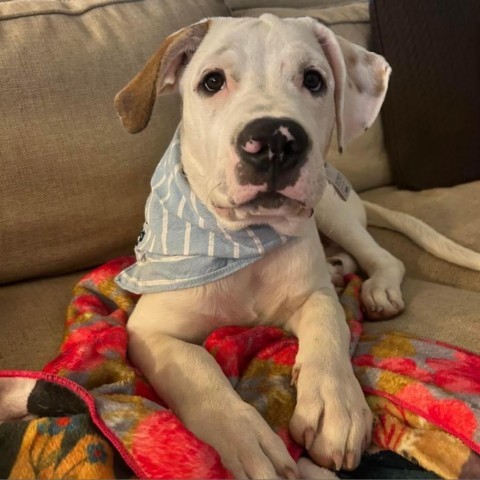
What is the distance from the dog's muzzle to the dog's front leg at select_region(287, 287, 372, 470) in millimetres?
350

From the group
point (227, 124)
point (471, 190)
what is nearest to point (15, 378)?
point (227, 124)

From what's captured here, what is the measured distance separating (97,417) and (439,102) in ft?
6.23

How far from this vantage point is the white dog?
103 cm

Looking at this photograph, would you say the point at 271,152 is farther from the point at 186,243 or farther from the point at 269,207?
the point at 186,243

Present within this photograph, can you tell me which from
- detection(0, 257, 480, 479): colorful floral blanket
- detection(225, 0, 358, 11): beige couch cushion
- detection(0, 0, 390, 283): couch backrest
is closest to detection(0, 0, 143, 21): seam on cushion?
detection(0, 0, 390, 283): couch backrest

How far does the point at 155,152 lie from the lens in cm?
186

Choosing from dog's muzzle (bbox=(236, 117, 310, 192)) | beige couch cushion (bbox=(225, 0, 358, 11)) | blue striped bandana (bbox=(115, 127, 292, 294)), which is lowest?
blue striped bandana (bbox=(115, 127, 292, 294))

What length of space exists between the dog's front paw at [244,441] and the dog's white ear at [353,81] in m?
0.77

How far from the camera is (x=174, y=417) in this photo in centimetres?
98

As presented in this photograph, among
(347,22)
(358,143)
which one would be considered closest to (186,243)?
(358,143)

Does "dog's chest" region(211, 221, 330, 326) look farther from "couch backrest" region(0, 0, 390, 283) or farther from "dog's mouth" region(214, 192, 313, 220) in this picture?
"couch backrest" region(0, 0, 390, 283)

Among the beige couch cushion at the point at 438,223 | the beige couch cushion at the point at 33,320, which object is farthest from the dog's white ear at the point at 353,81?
the beige couch cushion at the point at 33,320

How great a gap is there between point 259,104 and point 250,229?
32cm

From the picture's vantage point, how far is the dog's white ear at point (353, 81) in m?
1.43
